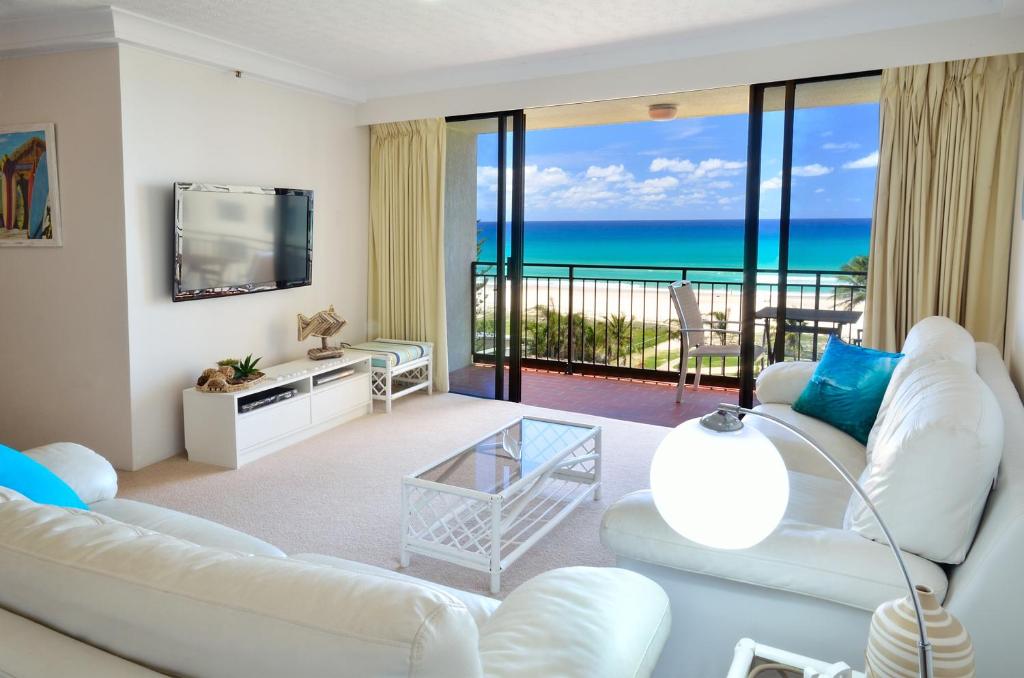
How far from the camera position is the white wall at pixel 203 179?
4.19 meters

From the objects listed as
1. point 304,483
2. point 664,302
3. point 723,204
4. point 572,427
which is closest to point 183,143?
point 304,483

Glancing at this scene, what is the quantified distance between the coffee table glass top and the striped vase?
6.05ft

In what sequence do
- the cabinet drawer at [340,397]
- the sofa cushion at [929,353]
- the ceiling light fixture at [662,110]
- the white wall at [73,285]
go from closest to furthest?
the sofa cushion at [929,353], the white wall at [73,285], the cabinet drawer at [340,397], the ceiling light fixture at [662,110]

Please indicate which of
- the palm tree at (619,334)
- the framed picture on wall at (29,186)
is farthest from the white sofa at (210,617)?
the palm tree at (619,334)

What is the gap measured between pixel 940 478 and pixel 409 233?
491 cm

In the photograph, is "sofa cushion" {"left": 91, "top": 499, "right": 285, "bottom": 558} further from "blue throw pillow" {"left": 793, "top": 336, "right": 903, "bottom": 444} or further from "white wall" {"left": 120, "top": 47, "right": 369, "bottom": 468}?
Answer: "blue throw pillow" {"left": 793, "top": 336, "right": 903, "bottom": 444}

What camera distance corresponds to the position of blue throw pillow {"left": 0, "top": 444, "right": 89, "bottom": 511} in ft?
6.01

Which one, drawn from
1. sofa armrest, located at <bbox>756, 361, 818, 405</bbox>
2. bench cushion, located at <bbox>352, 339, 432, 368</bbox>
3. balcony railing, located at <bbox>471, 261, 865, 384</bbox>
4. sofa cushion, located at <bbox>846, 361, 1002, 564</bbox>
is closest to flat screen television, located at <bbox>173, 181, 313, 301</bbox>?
bench cushion, located at <bbox>352, 339, 432, 368</bbox>

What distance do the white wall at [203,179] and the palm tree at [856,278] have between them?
3.77 metres

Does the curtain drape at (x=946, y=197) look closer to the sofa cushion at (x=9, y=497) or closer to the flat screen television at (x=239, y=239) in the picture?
the flat screen television at (x=239, y=239)

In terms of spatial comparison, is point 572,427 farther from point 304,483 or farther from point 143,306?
point 143,306

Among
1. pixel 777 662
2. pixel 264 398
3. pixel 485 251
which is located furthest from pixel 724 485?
pixel 485 251

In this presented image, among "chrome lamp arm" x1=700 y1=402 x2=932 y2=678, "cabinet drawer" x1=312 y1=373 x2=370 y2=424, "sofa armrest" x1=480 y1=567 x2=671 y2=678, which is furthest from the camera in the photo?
"cabinet drawer" x1=312 y1=373 x2=370 y2=424

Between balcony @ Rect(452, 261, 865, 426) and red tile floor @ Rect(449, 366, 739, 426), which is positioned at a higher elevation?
balcony @ Rect(452, 261, 865, 426)
